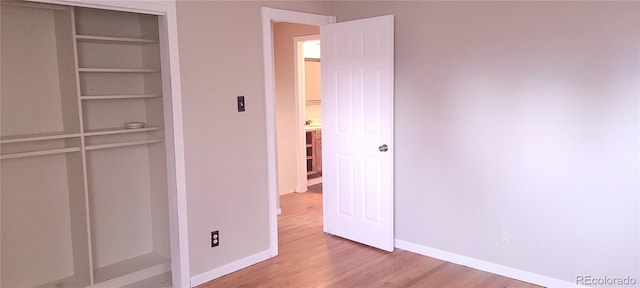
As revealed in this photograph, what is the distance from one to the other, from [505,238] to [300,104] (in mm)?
3175

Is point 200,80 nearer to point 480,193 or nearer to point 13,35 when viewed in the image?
point 13,35

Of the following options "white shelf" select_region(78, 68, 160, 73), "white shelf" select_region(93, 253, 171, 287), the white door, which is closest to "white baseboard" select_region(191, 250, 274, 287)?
"white shelf" select_region(93, 253, 171, 287)

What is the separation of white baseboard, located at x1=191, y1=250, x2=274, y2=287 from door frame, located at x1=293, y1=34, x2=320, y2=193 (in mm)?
2271

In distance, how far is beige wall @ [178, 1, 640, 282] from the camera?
293 centimetres

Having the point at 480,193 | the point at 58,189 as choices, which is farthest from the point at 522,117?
the point at 58,189

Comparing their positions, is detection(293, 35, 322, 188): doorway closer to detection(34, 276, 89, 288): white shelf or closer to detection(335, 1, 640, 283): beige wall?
detection(335, 1, 640, 283): beige wall

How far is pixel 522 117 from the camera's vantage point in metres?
3.25

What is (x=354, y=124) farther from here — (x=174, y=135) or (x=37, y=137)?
(x=37, y=137)

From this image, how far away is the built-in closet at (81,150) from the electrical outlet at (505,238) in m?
2.45

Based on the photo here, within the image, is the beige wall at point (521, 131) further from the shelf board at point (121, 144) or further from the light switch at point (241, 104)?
the shelf board at point (121, 144)

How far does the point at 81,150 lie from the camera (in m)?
3.11

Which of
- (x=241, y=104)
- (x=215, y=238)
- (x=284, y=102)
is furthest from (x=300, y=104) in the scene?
(x=215, y=238)

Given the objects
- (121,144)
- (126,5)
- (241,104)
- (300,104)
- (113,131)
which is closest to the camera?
(126,5)

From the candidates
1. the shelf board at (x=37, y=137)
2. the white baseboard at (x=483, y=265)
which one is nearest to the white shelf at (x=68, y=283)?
the shelf board at (x=37, y=137)
